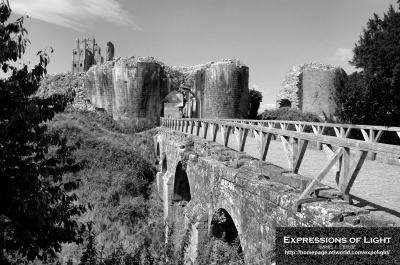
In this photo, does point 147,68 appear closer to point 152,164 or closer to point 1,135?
point 152,164

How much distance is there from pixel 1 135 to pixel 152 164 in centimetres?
1768

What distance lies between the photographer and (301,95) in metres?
32.7

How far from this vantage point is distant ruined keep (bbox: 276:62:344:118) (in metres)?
31.7

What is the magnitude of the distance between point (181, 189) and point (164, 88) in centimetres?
1693

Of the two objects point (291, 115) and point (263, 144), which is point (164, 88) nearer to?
Result: point (291, 115)

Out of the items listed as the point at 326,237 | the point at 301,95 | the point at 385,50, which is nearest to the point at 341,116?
the point at 385,50

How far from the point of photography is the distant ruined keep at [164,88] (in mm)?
27766

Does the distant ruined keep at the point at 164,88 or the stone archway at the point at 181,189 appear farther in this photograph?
the distant ruined keep at the point at 164,88

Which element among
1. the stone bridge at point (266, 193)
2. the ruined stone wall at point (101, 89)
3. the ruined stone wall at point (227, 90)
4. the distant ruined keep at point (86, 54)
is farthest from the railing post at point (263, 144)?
the distant ruined keep at point (86, 54)

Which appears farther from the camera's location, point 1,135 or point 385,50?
point 385,50

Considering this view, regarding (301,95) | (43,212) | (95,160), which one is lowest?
(95,160)

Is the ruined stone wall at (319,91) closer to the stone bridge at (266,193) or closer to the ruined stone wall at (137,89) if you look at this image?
the ruined stone wall at (137,89)

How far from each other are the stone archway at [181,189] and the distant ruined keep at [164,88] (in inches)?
560

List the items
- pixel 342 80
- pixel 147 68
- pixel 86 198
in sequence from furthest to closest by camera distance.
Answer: pixel 147 68, pixel 342 80, pixel 86 198
